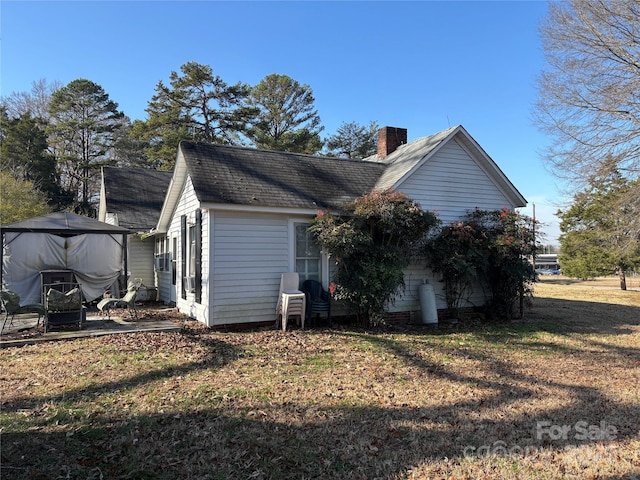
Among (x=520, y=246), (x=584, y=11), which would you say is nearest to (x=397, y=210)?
(x=520, y=246)

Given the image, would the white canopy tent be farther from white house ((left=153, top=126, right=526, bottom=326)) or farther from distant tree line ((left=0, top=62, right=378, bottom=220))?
distant tree line ((left=0, top=62, right=378, bottom=220))

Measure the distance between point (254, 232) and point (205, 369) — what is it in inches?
153

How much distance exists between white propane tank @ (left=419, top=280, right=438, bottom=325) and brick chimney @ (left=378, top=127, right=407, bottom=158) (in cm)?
553

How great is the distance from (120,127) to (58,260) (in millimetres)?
22443

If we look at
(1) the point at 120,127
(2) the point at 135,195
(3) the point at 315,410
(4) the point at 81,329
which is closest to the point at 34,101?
(1) the point at 120,127

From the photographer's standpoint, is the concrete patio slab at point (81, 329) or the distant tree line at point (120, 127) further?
the distant tree line at point (120, 127)

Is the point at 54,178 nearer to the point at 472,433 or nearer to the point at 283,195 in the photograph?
the point at 283,195

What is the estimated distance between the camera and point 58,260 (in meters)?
12.4

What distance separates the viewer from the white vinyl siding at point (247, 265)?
8914 millimetres

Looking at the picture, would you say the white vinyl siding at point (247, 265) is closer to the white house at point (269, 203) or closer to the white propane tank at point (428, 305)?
the white house at point (269, 203)

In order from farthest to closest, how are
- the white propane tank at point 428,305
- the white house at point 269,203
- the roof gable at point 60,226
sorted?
the roof gable at point 60,226 < the white propane tank at point 428,305 < the white house at point 269,203

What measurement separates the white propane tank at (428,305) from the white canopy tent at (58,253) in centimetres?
855

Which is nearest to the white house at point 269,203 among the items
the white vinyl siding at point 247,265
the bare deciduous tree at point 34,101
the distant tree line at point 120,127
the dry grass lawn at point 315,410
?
the white vinyl siding at point 247,265

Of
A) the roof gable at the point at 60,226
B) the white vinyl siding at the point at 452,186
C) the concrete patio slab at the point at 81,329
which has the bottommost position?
the concrete patio slab at the point at 81,329
